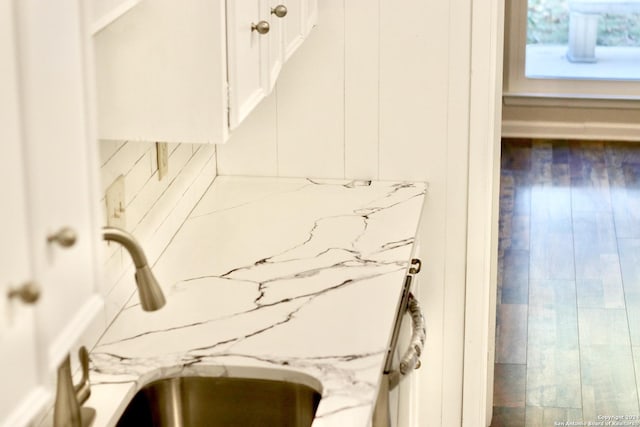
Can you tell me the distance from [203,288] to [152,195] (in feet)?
0.87

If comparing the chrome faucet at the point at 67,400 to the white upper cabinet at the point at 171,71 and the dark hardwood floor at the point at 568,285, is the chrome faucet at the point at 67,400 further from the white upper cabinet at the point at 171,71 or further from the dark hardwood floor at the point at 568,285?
the dark hardwood floor at the point at 568,285

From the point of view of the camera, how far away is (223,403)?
193 cm

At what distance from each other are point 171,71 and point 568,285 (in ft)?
10.5

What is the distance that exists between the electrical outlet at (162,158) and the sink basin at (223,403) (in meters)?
0.62

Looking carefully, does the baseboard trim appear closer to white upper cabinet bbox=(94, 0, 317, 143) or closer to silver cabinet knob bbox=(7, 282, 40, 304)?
white upper cabinet bbox=(94, 0, 317, 143)

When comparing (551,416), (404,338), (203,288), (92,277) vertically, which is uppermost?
(92,277)

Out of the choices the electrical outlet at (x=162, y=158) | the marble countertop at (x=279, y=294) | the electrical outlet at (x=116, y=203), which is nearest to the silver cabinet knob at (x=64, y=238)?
the marble countertop at (x=279, y=294)

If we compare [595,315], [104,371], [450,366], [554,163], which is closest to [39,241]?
[104,371]

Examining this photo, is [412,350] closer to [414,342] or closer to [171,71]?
[414,342]

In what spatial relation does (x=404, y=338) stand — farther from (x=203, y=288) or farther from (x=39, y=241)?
(x=39, y=241)

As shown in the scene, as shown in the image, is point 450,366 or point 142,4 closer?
point 142,4

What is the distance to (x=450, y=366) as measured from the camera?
2.99 m

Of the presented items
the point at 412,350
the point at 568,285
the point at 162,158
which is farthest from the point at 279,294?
the point at 568,285

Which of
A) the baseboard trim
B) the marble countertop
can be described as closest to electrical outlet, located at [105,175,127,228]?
the marble countertop
